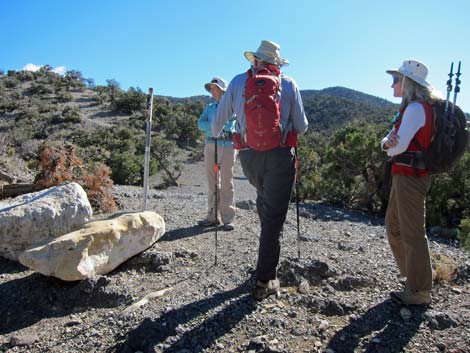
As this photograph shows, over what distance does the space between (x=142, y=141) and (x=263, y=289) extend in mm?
21731

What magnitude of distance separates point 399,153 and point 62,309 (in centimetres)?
329

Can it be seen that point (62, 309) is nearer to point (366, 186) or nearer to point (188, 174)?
point (366, 186)

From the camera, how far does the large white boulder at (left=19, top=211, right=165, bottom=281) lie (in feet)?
12.2

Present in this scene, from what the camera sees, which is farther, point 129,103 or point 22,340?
point 129,103

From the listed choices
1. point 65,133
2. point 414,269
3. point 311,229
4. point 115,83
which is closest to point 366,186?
point 311,229

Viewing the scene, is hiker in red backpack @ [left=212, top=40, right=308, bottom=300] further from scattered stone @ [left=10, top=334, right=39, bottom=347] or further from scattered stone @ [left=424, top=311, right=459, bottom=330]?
scattered stone @ [left=10, top=334, right=39, bottom=347]

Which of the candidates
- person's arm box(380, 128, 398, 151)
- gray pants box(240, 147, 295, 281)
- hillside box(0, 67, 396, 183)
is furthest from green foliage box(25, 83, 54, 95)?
person's arm box(380, 128, 398, 151)

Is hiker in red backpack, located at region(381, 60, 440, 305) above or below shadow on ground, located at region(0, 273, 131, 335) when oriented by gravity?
above

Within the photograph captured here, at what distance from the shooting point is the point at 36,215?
170 inches

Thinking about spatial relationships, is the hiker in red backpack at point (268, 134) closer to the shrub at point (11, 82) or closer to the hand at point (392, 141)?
the hand at point (392, 141)

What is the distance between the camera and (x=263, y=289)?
3.40 m

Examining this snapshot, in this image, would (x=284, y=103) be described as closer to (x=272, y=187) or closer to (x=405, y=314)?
(x=272, y=187)

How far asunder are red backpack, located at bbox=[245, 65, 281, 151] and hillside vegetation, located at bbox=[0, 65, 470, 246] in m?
3.26

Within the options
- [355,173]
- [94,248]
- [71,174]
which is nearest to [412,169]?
[94,248]
